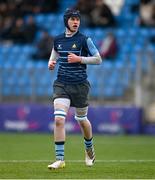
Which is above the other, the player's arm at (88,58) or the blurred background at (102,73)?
Result: the player's arm at (88,58)

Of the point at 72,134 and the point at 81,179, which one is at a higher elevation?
the point at 81,179

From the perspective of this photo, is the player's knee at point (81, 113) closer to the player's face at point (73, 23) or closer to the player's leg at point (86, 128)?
the player's leg at point (86, 128)

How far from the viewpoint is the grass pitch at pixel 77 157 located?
12.1 metres

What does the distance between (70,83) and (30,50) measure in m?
15.0

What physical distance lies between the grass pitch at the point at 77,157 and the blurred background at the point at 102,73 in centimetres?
129

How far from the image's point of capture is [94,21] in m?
28.2

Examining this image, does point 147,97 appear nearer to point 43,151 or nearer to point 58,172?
point 43,151

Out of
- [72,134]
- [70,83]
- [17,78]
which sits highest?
[70,83]

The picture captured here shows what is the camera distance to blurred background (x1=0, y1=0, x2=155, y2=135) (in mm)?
24500

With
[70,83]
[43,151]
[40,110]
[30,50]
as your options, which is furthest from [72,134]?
[70,83]

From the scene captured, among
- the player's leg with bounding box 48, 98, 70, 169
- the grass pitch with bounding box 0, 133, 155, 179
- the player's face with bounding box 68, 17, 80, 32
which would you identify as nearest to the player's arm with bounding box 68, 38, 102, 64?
the player's face with bounding box 68, 17, 80, 32

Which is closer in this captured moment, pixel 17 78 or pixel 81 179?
pixel 81 179

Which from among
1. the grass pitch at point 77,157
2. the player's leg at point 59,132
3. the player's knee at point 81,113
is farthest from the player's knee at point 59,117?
the grass pitch at point 77,157

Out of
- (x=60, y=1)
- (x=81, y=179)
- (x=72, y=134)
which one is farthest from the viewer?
(x=60, y=1)
